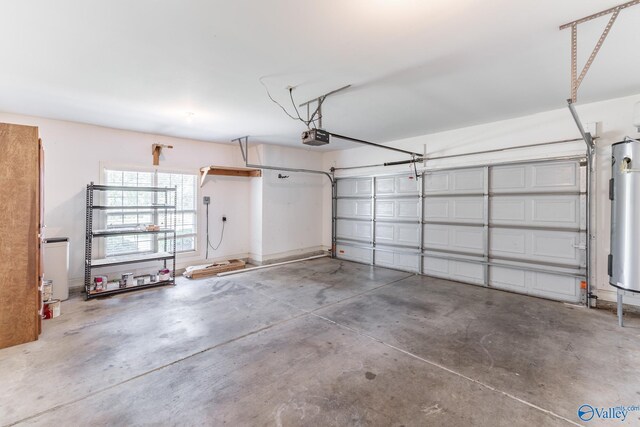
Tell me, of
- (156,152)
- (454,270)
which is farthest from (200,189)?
(454,270)

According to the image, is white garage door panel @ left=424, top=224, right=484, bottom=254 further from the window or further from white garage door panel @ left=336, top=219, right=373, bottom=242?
the window

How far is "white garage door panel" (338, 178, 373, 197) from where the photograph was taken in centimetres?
661

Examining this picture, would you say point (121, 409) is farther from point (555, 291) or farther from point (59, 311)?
point (555, 291)

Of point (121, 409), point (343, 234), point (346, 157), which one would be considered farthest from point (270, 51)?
point (343, 234)

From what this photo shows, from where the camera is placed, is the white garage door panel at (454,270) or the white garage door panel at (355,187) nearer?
the white garage door panel at (454,270)

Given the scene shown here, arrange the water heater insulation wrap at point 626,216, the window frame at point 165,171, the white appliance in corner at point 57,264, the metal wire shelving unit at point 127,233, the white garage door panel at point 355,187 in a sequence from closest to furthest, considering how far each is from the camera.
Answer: the water heater insulation wrap at point 626,216
the white appliance in corner at point 57,264
the metal wire shelving unit at point 127,233
the window frame at point 165,171
the white garage door panel at point 355,187

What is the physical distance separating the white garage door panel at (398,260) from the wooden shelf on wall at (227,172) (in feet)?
10.7

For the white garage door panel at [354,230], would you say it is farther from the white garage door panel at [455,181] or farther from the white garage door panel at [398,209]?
the white garage door panel at [455,181]

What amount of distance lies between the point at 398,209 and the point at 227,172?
374 centimetres

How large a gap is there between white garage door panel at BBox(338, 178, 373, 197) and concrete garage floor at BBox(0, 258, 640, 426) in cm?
303

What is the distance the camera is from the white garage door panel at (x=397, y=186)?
580 centimetres

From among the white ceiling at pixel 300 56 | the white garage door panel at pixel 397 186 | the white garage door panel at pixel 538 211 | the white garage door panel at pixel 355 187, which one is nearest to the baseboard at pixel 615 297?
the white garage door panel at pixel 538 211

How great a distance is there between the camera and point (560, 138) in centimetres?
410
